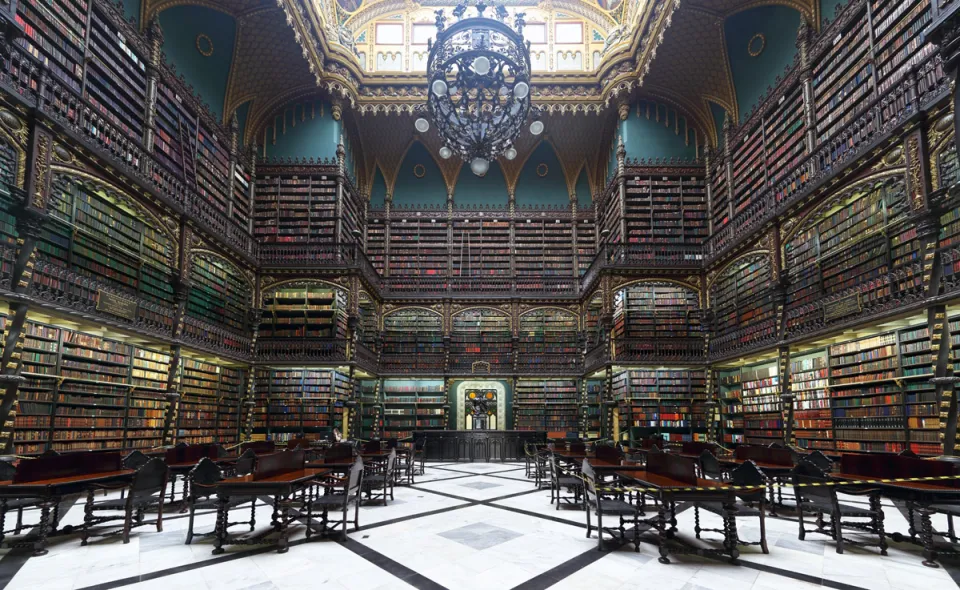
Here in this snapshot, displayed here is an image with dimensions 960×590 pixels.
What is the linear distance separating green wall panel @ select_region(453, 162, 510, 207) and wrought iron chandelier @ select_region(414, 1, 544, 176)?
36.1ft

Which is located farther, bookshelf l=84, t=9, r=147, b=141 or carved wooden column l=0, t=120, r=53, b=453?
bookshelf l=84, t=9, r=147, b=141

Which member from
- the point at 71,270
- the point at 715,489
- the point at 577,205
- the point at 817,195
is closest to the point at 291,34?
the point at 71,270

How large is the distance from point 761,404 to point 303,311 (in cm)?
1116

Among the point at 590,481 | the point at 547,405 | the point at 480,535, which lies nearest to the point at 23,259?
the point at 480,535

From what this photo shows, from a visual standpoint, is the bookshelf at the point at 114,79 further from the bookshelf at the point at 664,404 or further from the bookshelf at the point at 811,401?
the bookshelf at the point at 811,401

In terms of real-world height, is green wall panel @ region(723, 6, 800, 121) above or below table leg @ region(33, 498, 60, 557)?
above

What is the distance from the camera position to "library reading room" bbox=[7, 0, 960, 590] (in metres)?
4.51

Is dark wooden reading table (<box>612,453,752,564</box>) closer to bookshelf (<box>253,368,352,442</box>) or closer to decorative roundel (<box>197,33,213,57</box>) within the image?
bookshelf (<box>253,368,352,442</box>)

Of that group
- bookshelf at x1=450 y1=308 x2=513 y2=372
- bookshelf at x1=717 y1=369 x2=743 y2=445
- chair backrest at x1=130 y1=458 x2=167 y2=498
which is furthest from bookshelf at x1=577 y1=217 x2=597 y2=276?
chair backrest at x1=130 y1=458 x2=167 y2=498

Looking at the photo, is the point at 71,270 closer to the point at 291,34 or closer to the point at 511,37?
the point at 511,37

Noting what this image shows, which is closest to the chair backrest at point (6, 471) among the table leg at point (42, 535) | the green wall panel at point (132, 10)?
the table leg at point (42, 535)

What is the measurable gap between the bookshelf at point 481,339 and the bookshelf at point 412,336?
1.75 ft

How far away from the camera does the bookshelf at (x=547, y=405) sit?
16.3 metres

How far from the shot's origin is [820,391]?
935 cm
